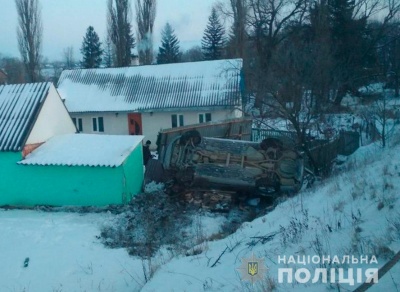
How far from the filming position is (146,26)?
1650 inches

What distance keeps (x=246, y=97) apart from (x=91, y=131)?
362 inches

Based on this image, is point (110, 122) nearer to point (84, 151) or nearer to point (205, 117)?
point (205, 117)

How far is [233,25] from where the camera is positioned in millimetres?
38281

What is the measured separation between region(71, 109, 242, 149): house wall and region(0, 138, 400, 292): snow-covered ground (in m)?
11.9

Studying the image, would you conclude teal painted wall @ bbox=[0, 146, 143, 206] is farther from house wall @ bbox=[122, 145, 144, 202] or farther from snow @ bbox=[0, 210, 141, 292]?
snow @ bbox=[0, 210, 141, 292]

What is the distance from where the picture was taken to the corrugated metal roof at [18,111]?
13953mm

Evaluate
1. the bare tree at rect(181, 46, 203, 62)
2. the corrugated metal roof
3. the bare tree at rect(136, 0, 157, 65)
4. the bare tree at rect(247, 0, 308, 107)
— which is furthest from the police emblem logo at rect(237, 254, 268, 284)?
the bare tree at rect(181, 46, 203, 62)

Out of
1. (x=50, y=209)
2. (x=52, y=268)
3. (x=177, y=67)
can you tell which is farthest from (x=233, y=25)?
(x=52, y=268)

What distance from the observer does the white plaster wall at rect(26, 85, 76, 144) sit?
14.6 meters

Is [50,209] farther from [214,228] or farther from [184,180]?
[214,228]

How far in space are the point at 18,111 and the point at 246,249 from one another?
11711mm

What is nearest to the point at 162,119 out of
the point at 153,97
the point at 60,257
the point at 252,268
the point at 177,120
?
the point at 177,120

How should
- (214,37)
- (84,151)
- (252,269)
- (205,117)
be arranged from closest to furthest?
(252,269), (84,151), (205,117), (214,37)

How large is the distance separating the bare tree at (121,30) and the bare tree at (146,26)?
1075mm
